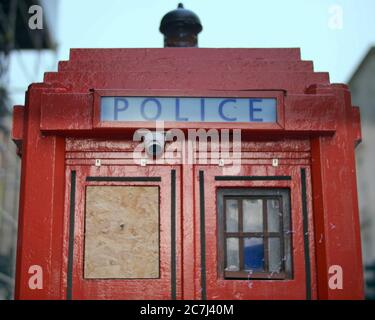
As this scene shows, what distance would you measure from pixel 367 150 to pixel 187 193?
934 inches

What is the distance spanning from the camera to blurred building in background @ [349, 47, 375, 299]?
26031 mm

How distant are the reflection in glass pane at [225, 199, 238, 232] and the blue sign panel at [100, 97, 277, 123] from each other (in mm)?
648

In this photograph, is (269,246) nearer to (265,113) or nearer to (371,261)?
(265,113)

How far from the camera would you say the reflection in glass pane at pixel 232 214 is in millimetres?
4742

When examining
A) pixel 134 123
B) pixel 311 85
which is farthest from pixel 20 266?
pixel 311 85

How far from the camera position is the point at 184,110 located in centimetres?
473

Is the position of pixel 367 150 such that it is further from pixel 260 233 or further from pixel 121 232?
pixel 121 232

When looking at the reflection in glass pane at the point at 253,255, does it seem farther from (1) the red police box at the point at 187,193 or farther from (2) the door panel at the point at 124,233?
(2) the door panel at the point at 124,233

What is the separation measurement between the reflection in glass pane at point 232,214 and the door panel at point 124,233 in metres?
0.39

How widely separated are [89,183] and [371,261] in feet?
77.7

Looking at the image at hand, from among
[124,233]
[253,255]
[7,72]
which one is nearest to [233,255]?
[253,255]

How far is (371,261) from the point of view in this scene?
26375mm

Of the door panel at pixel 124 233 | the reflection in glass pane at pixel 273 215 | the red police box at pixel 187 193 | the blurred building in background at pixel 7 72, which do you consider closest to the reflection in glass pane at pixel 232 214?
the red police box at pixel 187 193

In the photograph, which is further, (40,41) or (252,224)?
(40,41)
